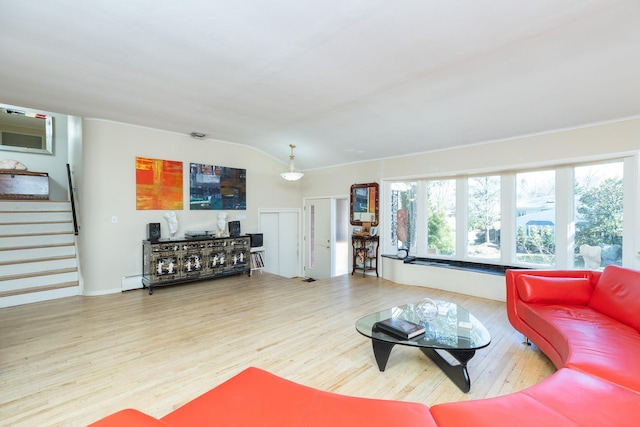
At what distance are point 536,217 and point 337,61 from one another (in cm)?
405

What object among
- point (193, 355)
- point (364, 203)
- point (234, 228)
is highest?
point (364, 203)

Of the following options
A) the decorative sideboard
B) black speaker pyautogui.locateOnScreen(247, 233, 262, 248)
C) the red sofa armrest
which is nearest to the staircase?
the decorative sideboard

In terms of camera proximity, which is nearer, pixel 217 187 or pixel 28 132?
pixel 217 187

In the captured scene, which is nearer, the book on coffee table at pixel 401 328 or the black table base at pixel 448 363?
the black table base at pixel 448 363

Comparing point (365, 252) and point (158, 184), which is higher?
point (158, 184)

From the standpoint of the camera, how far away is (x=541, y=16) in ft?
6.81

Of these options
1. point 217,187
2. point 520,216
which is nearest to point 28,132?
Result: point 217,187

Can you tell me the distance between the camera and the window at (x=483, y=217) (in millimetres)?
4938

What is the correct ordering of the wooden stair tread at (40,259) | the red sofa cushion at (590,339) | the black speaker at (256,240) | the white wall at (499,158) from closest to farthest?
1. the red sofa cushion at (590,339)
2. the white wall at (499,158)
3. the wooden stair tread at (40,259)
4. the black speaker at (256,240)

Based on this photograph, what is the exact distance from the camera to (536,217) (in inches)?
178

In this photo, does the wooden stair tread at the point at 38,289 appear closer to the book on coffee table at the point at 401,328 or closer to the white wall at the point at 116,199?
the white wall at the point at 116,199

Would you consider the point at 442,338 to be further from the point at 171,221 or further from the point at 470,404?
the point at 171,221

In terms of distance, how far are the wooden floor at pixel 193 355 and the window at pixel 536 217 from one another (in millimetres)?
1124

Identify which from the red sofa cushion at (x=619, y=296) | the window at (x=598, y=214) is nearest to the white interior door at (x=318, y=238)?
the window at (x=598, y=214)
